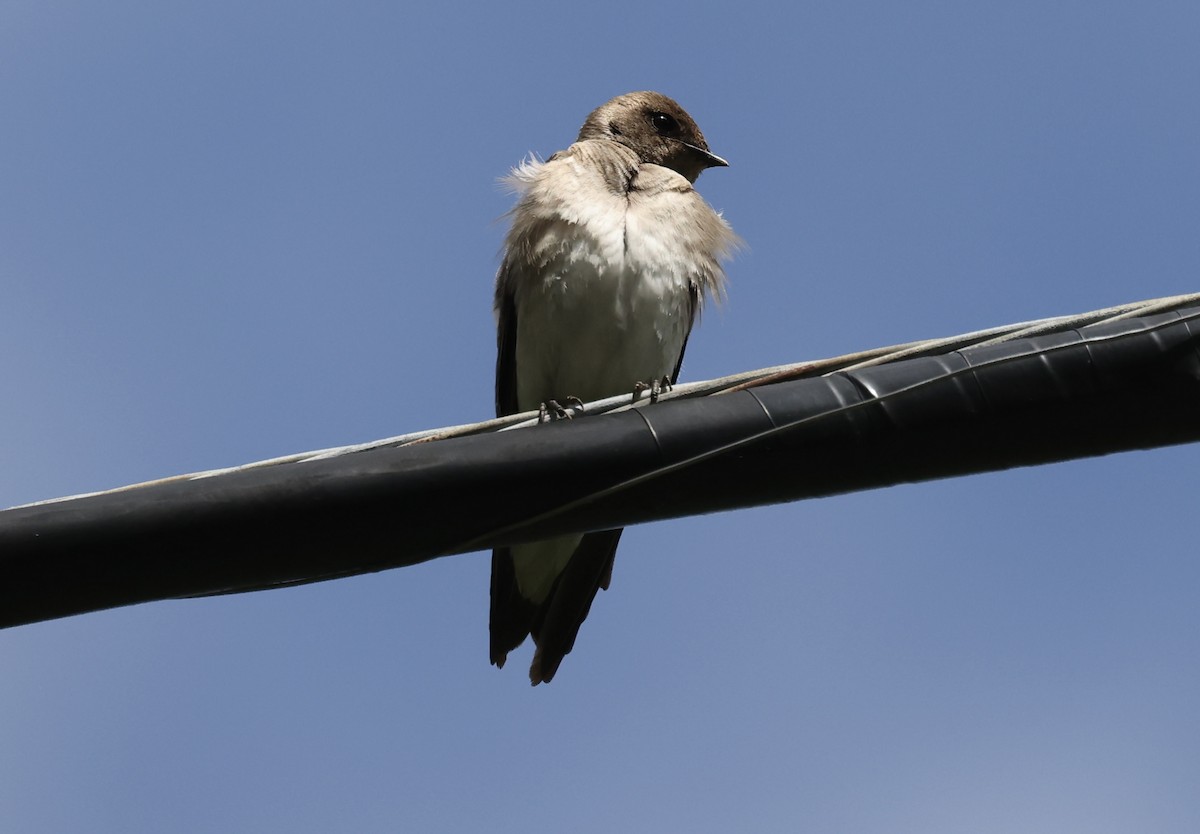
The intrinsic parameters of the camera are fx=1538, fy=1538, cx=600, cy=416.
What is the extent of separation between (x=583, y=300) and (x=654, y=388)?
1.22 metres

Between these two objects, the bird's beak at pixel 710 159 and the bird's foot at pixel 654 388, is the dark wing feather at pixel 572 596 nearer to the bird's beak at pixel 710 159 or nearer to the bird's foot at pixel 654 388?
the bird's foot at pixel 654 388

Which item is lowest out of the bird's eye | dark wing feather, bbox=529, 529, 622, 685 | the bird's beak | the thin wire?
dark wing feather, bbox=529, 529, 622, 685

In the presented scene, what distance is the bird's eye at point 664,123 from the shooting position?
859 centimetres

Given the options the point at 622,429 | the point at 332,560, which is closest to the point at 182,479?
the point at 332,560

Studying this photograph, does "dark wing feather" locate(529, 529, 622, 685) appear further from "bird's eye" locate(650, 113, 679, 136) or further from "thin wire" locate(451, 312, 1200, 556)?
"thin wire" locate(451, 312, 1200, 556)

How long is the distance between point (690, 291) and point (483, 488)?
12.2ft

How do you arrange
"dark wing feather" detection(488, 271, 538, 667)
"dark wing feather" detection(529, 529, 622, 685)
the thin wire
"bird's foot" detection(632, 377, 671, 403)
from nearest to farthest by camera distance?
1. the thin wire
2. "bird's foot" detection(632, 377, 671, 403)
3. "dark wing feather" detection(529, 529, 622, 685)
4. "dark wing feather" detection(488, 271, 538, 667)

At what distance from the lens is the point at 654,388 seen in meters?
5.72

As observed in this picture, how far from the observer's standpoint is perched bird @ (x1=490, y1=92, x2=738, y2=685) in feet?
22.3

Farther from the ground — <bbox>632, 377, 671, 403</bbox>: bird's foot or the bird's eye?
the bird's eye

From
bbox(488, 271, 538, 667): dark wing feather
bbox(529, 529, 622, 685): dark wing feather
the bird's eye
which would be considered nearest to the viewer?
bbox(529, 529, 622, 685): dark wing feather

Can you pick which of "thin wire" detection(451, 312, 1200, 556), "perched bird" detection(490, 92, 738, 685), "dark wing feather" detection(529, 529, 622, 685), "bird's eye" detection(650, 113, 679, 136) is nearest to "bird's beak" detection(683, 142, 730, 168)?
"bird's eye" detection(650, 113, 679, 136)

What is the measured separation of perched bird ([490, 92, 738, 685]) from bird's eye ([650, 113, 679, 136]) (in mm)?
1023

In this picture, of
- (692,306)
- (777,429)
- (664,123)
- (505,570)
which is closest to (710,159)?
(664,123)
